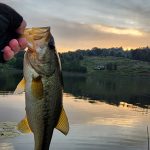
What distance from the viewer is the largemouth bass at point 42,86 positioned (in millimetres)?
3738

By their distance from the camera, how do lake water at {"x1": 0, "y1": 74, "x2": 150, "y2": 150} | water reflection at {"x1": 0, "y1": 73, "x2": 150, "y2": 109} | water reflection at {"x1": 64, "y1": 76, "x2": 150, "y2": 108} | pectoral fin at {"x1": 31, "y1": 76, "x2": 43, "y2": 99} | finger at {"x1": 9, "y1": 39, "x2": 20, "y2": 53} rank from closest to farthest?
pectoral fin at {"x1": 31, "y1": 76, "x2": 43, "y2": 99}
finger at {"x1": 9, "y1": 39, "x2": 20, "y2": 53}
lake water at {"x1": 0, "y1": 74, "x2": 150, "y2": 150}
water reflection at {"x1": 0, "y1": 73, "x2": 150, "y2": 109}
water reflection at {"x1": 64, "y1": 76, "x2": 150, "y2": 108}

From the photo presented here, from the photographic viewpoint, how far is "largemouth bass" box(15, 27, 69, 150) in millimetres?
3738

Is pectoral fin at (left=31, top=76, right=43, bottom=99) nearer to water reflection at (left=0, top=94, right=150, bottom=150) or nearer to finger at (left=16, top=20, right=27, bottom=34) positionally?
finger at (left=16, top=20, right=27, bottom=34)

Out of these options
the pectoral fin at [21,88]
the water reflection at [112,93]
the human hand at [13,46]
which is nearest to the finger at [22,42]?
the human hand at [13,46]

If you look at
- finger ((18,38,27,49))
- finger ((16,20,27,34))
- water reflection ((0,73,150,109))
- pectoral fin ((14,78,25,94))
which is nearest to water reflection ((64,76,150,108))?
water reflection ((0,73,150,109))

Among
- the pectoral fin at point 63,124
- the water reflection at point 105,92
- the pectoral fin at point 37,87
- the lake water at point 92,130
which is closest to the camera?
the pectoral fin at point 37,87

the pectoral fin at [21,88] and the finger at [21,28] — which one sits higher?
the finger at [21,28]

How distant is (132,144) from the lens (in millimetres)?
35719

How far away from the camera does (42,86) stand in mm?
3787

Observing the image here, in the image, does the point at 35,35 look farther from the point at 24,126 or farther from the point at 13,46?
the point at 24,126

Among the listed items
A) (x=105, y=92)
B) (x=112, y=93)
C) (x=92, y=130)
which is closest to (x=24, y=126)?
(x=92, y=130)

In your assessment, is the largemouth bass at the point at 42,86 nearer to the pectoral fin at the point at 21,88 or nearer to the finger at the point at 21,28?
the pectoral fin at the point at 21,88

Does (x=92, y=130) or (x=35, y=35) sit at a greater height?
(x=35, y=35)

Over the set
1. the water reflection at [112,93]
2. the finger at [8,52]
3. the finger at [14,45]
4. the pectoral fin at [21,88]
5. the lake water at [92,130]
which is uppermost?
the finger at [14,45]
